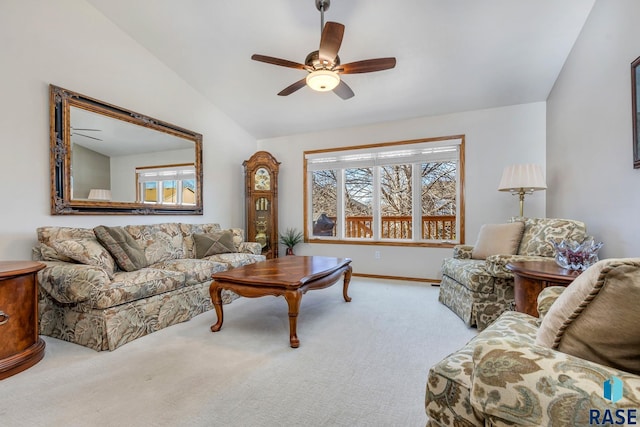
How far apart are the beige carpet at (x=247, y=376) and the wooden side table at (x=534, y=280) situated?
1.84 feet

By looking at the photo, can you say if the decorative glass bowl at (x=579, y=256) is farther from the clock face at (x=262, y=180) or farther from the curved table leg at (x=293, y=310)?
the clock face at (x=262, y=180)

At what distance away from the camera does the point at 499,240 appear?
3182 mm

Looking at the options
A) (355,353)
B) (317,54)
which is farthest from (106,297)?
(317,54)

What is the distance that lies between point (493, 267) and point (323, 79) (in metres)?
2.16

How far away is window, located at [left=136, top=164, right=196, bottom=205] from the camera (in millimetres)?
3736

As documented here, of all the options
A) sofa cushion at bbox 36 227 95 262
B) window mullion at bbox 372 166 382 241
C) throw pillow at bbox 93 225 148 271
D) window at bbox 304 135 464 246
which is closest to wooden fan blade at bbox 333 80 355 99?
window at bbox 304 135 464 246

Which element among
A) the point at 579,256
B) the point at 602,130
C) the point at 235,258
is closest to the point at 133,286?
the point at 235,258

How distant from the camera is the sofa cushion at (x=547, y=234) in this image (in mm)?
2662

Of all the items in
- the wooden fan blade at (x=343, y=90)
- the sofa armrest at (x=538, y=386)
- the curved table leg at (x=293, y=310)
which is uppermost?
the wooden fan blade at (x=343, y=90)

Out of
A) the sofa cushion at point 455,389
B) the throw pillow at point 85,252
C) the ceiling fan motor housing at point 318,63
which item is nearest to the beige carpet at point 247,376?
the sofa cushion at point 455,389

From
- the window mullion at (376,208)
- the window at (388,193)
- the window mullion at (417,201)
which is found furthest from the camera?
the window mullion at (376,208)

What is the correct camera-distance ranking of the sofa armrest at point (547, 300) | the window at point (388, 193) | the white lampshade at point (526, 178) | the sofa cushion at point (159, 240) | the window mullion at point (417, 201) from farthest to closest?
the window mullion at point (417, 201) → the window at point (388, 193) → the sofa cushion at point (159, 240) → the white lampshade at point (526, 178) → the sofa armrest at point (547, 300)

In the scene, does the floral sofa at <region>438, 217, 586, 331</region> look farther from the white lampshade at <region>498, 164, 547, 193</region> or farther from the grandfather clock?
the grandfather clock

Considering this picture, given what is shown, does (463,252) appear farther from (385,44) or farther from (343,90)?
(385,44)
